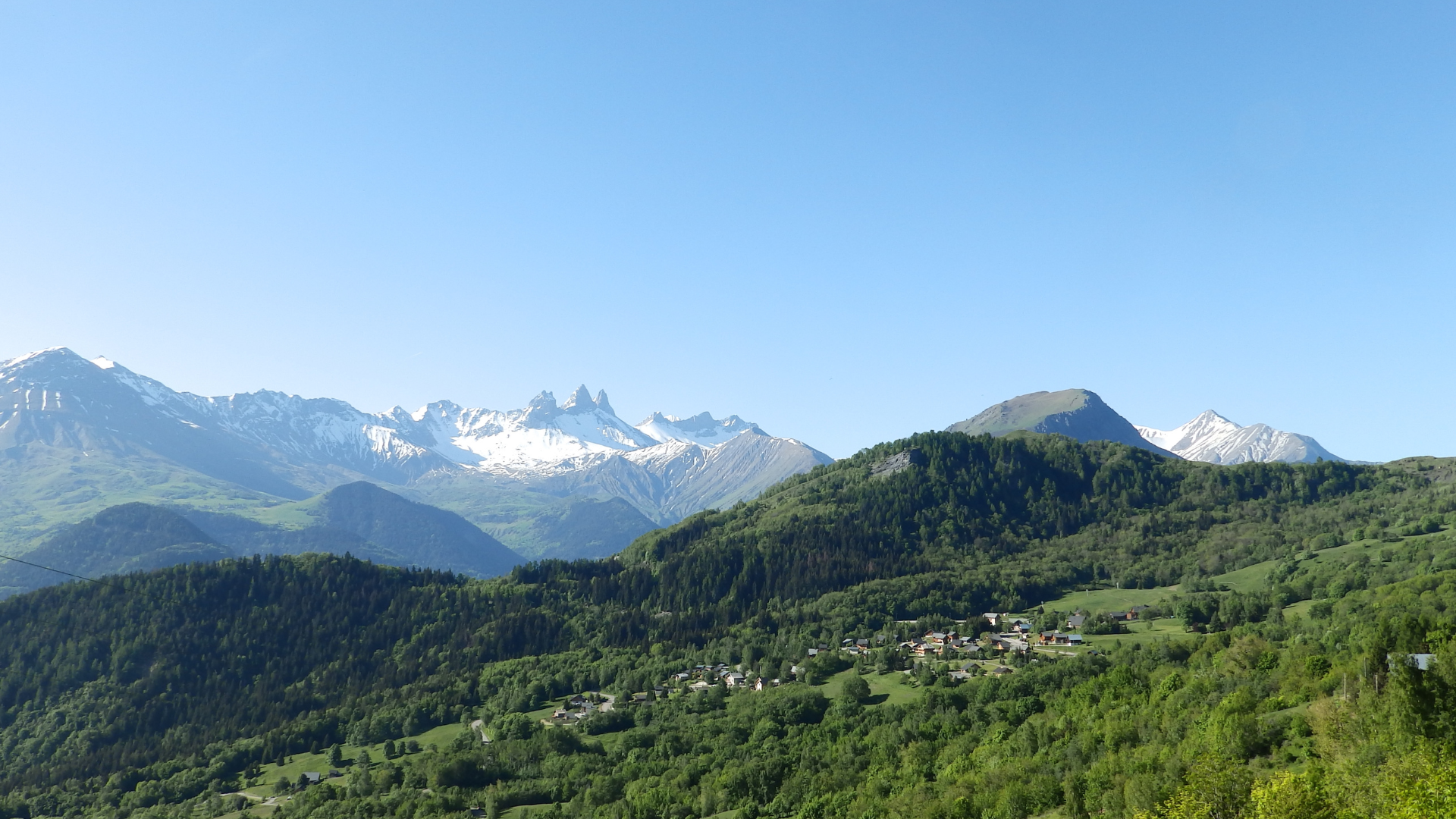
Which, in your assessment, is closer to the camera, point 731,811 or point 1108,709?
point 1108,709

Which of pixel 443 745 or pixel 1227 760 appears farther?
pixel 443 745

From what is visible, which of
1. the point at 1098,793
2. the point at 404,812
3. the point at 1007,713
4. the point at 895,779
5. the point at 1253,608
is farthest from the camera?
the point at 1253,608

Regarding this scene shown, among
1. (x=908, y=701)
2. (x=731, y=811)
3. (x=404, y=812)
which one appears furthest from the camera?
(x=908, y=701)

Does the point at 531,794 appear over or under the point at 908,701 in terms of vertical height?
under

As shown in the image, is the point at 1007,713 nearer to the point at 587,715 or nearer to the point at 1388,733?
the point at 1388,733

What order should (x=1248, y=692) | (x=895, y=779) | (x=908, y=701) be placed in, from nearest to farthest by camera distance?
(x=1248, y=692) < (x=895, y=779) < (x=908, y=701)

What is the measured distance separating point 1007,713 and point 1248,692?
133 feet

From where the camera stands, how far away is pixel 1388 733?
71750 millimetres

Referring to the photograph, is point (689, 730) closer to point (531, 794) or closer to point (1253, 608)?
point (531, 794)

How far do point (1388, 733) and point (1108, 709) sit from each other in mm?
46366

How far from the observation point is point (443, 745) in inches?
7643

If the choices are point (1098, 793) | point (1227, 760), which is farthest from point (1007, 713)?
point (1227, 760)

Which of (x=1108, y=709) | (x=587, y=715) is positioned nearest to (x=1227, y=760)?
(x=1108, y=709)

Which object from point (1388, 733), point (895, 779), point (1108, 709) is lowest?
→ point (895, 779)
